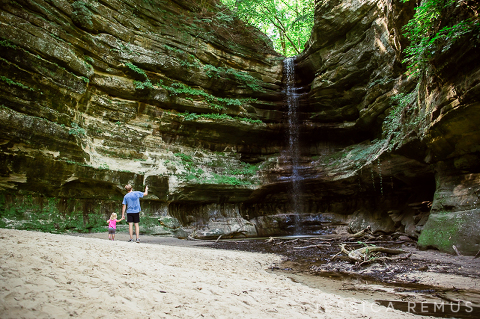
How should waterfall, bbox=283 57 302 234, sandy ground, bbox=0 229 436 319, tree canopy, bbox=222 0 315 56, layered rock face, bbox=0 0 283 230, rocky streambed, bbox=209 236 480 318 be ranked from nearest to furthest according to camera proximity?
sandy ground, bbox=0 229 436 319 → rocky streambed, bbox=209 236 480 318 → layered rock face, bbox=0 0 283 230 → waterfall, bbox=283 57 302 234 → tree canopy, bbox=222 0 315 56

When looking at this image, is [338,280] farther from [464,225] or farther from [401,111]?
[401,111]

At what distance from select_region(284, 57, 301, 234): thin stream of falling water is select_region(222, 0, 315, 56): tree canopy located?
4044 millimetres

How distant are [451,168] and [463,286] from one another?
5217 millimetres

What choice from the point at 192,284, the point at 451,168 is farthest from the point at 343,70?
the point at 192,284

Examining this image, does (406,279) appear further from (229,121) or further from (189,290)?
(229,121)

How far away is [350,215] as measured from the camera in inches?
655

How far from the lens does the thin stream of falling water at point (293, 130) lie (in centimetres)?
1706

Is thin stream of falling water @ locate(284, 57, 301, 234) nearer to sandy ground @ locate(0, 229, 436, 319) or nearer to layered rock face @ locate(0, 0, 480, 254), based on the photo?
layered rock face @ locate(0, 0, 480, 254)

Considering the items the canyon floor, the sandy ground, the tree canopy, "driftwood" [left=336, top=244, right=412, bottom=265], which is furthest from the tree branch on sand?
the tree canopy

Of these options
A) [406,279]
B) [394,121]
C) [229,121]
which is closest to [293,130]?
[229,121]

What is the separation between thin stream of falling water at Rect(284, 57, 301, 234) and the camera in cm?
1706

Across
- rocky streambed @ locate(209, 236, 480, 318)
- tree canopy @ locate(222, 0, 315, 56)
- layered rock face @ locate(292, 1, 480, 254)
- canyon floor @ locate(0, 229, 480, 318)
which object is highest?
tree canopy @ locate(222, 0, 315, 56)

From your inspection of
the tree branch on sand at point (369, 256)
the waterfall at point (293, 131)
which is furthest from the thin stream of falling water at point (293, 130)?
the tree branch on sand at point (369, 256)

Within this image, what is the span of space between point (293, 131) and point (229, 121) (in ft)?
14.7
